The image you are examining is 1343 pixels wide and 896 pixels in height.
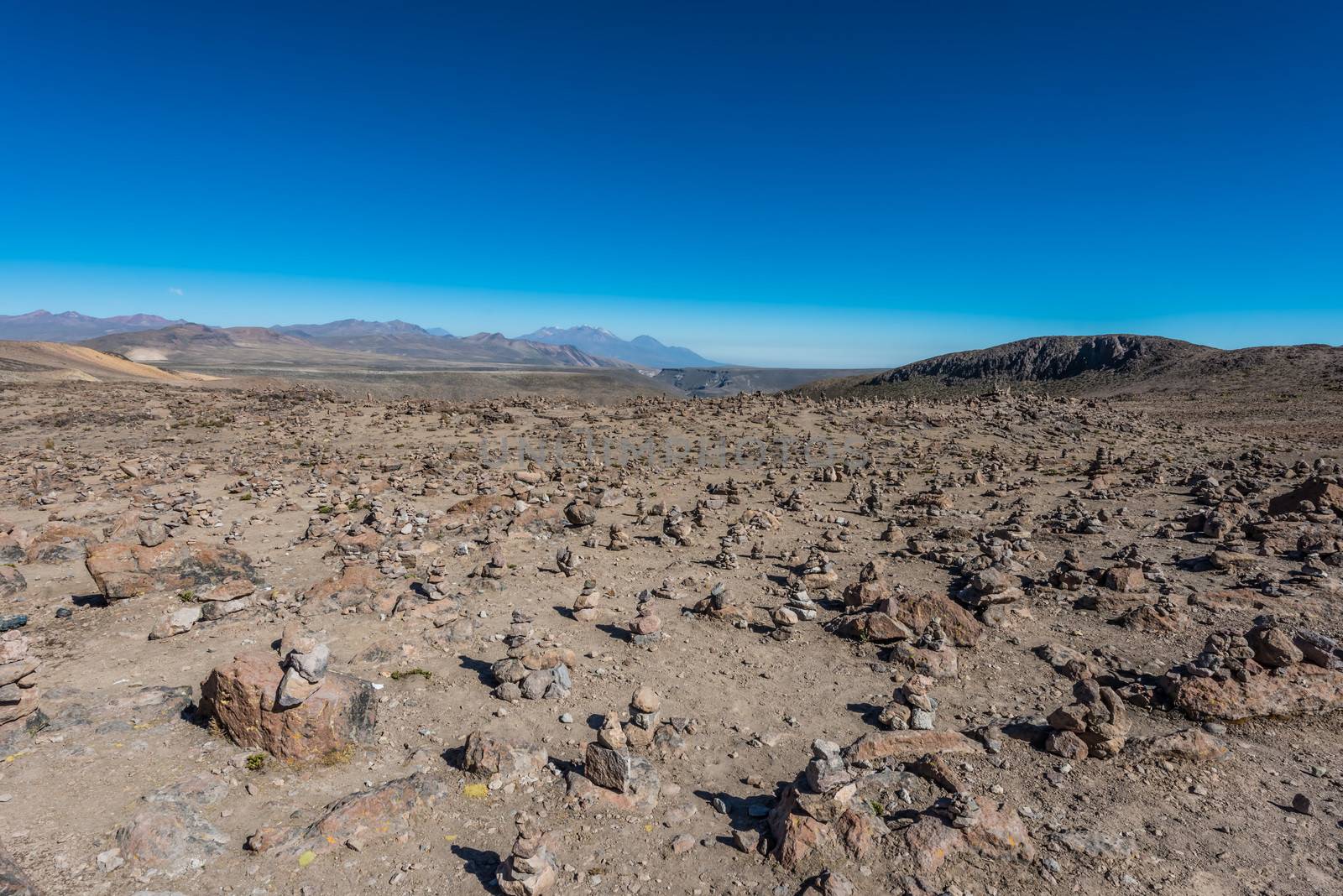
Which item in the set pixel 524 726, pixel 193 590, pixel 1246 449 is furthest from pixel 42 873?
pixel 1246 449

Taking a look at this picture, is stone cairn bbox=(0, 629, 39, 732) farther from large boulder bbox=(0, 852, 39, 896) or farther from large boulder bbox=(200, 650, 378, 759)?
large boulder bbox=(0, 852, 39, 896)

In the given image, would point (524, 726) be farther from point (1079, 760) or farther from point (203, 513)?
point (203, 513)

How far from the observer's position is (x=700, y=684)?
851 centimetres

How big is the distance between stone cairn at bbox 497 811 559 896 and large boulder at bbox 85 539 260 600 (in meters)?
8.59

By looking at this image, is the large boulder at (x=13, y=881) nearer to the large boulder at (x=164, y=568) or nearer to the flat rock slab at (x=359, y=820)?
the flat rock slab at (x=359, y=820)

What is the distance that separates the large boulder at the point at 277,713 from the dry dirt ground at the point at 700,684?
10cm

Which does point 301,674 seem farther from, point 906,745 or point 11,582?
point 11,582

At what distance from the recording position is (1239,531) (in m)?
13.5

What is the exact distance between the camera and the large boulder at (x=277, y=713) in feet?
21.4

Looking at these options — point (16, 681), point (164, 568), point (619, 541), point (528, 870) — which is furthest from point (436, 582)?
point (528, 870)

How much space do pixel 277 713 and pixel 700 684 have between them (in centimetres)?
514

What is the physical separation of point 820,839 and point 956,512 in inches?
532

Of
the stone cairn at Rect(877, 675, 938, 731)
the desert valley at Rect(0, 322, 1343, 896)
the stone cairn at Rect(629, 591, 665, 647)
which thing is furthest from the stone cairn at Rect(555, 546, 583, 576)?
the stone cairn at Rect(877, 675, 938, 731)

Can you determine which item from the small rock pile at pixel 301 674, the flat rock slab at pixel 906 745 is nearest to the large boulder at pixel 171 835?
the small rock pile at pixel 301 674
